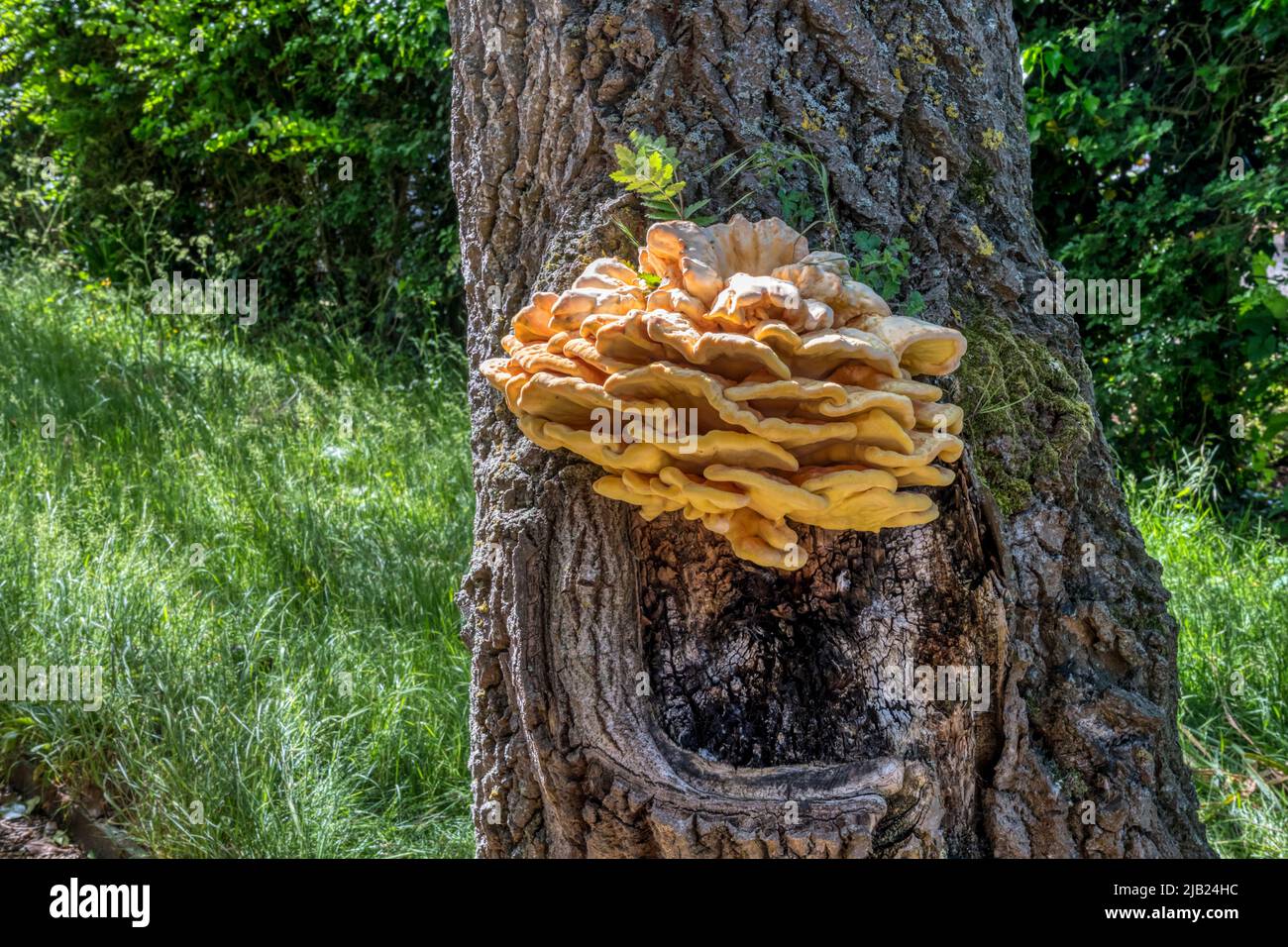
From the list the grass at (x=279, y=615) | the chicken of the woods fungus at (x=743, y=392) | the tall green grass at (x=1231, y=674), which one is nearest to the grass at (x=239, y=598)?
the grass at (x=279, y=615)

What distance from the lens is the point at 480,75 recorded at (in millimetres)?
1914

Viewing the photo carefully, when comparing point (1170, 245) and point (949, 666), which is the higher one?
point (1170, 245)

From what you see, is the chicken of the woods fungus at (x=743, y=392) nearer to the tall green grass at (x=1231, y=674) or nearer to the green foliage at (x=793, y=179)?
the green foliage at (x=793, y=179)

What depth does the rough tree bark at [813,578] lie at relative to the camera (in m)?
1.70

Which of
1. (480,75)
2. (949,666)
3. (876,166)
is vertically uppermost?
(480,75)

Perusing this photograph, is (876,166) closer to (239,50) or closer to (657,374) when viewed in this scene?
(657,374)

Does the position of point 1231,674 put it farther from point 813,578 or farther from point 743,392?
point 743,392

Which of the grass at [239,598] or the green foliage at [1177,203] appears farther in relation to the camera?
the green foliage at [1177,203]

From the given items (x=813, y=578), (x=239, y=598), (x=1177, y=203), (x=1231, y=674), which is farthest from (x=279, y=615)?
(x=1177, y=203)

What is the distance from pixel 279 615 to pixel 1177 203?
4.50 meters

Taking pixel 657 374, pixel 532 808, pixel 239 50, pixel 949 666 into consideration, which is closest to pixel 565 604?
pixel 532 808

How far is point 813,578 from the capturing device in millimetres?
1745

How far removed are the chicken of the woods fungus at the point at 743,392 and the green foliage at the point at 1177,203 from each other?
416cm
